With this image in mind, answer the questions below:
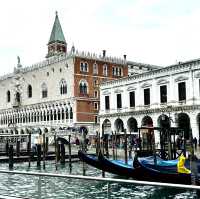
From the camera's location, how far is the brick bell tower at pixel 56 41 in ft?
174

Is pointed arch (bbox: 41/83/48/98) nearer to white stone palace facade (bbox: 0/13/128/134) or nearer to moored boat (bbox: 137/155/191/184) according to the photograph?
white stone palace facade (bbox: 0/13/128/134)

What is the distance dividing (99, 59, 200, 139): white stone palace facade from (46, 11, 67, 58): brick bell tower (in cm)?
1961

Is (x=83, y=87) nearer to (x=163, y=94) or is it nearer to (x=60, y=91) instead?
(x=60, y=91)

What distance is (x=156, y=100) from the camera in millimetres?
29969

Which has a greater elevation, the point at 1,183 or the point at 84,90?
the point at 84,90

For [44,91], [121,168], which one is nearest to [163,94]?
[121,168]

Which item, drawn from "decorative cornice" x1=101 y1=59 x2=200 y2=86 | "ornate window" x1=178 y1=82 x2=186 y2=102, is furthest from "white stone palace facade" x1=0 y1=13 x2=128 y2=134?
"ornate window" x1=178 y1=82 x2=186 y2=102

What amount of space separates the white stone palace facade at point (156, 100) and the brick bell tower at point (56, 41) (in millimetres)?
19614

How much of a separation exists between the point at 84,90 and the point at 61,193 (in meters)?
35.3

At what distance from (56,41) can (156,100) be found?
2668 cm

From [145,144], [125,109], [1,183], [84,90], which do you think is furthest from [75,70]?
[1,183]

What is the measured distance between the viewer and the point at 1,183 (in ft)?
20.2

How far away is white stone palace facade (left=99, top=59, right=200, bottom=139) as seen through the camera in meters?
27.1

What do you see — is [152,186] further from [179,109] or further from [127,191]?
[179,109]
